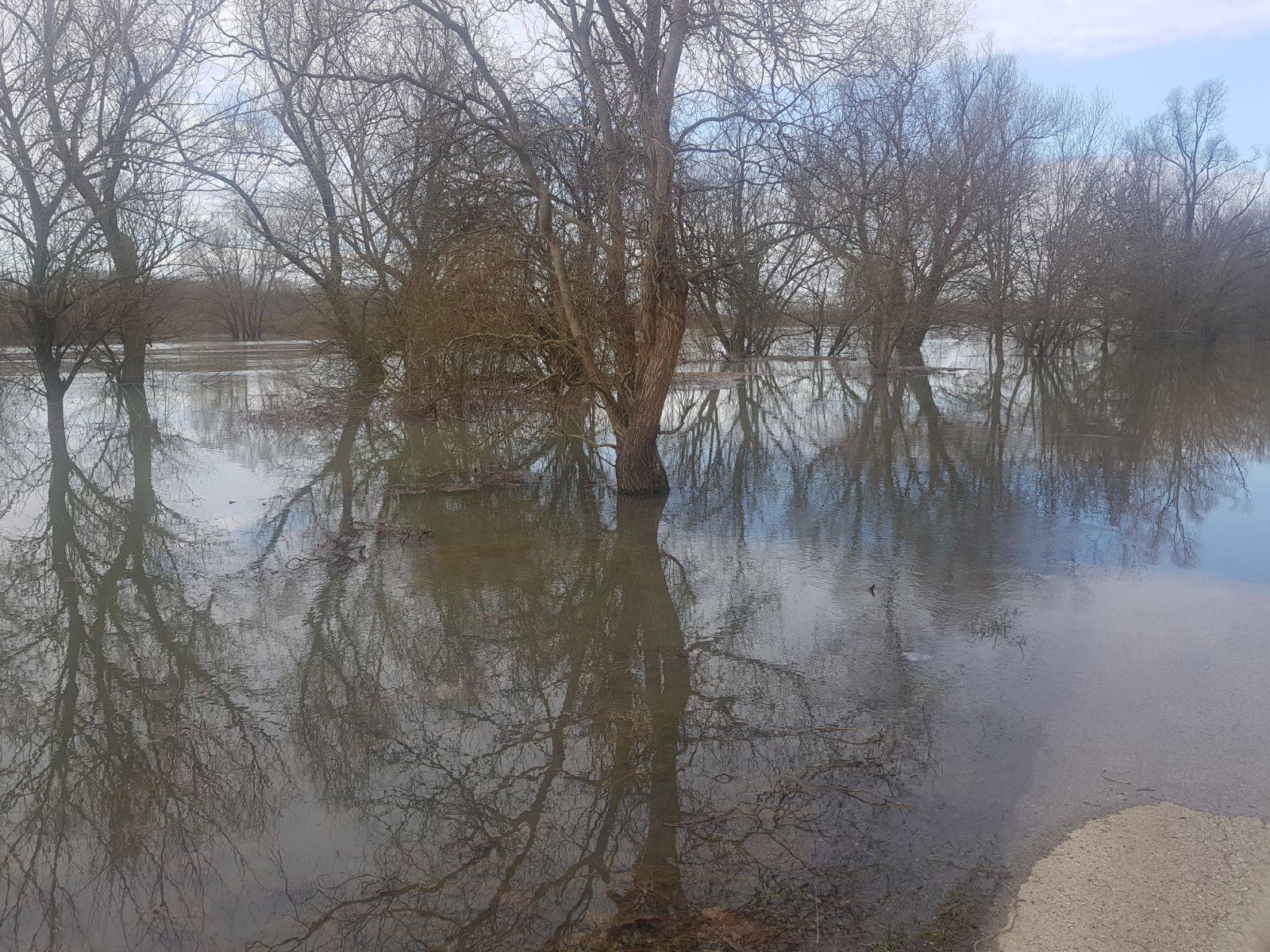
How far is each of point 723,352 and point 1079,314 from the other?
46.5 ft

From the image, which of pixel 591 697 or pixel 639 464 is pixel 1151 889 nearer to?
pixel 591 697

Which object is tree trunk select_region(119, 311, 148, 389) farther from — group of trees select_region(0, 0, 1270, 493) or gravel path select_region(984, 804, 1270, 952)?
gravel path select_region(984, 804, 1270, 952)

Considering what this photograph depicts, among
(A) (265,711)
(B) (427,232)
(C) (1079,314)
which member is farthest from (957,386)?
(A) (265,711)

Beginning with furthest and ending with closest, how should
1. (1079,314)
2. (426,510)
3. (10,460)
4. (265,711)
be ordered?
(1079,314), (10,460), (426,510), (265,711)

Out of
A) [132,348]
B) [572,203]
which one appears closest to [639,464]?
[572,203]

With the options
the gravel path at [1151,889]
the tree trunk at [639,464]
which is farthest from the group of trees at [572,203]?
the gravel path at [1151,889]

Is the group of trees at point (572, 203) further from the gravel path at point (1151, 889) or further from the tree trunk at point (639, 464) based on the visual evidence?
the gravel path at point (1151, 889)

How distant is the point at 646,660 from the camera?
5574 millimetres

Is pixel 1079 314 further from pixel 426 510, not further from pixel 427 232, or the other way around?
pixel 426 510

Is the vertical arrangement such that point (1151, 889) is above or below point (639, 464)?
below

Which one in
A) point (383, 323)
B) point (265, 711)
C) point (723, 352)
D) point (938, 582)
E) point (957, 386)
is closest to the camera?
point (265, 711)

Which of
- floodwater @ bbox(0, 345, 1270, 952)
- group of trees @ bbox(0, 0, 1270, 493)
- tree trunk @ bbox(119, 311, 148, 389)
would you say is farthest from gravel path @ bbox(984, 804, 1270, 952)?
tree trunk @ bbox(119, 311, 148, 389)

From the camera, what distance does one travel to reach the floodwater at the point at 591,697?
340cm

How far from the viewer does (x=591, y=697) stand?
503 cm
